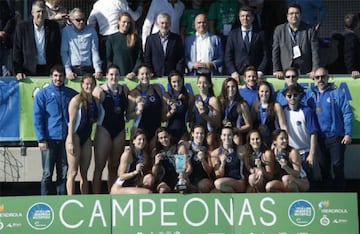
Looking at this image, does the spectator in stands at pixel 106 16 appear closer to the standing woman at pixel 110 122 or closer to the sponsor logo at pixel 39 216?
the standing woman at pixel 110 122

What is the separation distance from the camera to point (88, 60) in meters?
13.3

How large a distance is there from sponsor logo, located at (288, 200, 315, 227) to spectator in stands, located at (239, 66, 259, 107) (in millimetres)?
1686

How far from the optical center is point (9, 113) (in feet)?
43.2

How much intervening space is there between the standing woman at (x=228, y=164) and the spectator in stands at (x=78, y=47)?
7.10ft

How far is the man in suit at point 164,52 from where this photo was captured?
1324cm

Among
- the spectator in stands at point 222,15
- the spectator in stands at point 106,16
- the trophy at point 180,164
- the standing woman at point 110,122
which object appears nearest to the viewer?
the trophy at point 180,164

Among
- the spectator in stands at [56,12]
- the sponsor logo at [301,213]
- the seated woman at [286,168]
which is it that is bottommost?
the sponsor logo at [301,213]

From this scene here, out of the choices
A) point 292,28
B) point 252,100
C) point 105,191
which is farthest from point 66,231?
point 292,28

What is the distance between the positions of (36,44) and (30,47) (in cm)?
9

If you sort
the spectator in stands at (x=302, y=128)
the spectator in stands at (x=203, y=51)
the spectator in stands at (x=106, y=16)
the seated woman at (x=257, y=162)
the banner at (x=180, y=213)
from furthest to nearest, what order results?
the spectator in stands at (x=106, y=16) → the spectator in stands at (x=203, y=51) → the spectator in stands at (x=302, y=128) → the seated woman at (x=257, y=162) → the banner at (x=180, y=213)

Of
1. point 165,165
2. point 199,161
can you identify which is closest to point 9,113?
point 165,165

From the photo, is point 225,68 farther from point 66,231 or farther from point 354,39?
point 66,231

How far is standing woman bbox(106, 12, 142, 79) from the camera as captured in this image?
13.2 metres

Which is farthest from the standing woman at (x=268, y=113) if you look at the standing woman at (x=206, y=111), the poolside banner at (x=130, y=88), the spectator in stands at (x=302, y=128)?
the poolside banner at (x=130, y=88)
